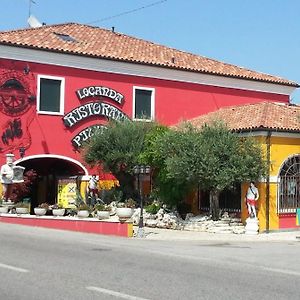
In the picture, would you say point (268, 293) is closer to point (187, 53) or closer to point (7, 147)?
point (7, 147)

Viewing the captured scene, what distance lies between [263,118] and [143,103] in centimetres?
920

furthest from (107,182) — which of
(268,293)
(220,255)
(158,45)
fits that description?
(268,293)

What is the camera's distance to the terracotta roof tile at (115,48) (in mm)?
28531

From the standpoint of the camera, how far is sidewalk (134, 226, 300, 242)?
19969mm

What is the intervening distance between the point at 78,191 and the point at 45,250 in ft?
43.8

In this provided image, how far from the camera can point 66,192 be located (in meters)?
26.6

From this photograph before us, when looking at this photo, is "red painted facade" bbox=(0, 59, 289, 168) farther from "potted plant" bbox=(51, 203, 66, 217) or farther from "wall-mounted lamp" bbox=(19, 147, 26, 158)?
"potted plant" bbox=(51, 203, 66, 217)

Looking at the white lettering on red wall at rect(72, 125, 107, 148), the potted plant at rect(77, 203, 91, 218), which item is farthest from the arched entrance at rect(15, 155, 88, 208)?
the potted plant at rect(77, 203, 91, 218)

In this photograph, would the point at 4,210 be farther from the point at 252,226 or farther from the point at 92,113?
the point at 252,226

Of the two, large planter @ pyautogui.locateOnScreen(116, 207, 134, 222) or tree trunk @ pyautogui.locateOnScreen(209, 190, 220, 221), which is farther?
tree trunk @ pyautogui.locateOnScreen(209, 190, 220, 221)

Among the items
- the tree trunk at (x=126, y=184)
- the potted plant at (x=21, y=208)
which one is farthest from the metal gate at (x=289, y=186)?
the potted plant at (x=21, y=208)

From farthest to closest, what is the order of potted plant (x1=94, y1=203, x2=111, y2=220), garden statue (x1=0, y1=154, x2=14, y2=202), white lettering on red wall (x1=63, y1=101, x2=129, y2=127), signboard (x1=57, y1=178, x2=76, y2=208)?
white lettering on red wall (x1=63, y1=101, x2=129, y2=127)
signboard (x1=57, y1=178, x2=76, y2=208)
garden statue (x1=0, y1=154, x2=14, y2=202)
potted plant (x1=94, y1=203, x2=111, y2=220)

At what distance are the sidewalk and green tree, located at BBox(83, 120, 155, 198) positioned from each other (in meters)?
4.90

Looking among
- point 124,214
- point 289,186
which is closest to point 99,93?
point 124,214
